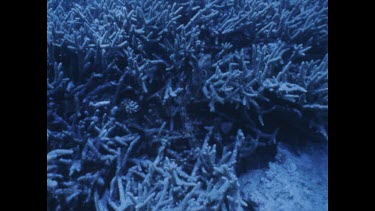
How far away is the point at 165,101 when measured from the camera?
232 cm

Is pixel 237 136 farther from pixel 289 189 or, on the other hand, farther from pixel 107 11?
pixel 107 11

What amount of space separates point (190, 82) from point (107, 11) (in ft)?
4.10

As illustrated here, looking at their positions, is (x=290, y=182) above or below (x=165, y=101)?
Result: below

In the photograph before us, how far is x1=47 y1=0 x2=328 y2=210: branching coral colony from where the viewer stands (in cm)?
193

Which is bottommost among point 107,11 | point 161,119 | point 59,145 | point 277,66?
point 59,145

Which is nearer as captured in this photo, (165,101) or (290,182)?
(290,182)

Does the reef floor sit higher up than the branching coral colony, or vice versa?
the branching coral colony

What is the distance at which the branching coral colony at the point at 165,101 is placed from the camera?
6.33 feet

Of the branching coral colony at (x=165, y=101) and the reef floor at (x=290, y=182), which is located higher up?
the branching coral colony at (x=165, y=101)
